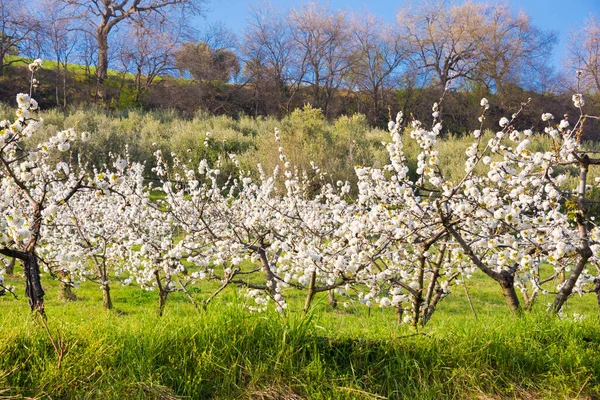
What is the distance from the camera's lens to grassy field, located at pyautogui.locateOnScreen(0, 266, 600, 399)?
2.87 m

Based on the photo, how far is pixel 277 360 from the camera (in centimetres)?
303

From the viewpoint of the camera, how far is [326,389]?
2975mm

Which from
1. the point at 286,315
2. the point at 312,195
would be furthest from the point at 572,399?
the point at 312,195

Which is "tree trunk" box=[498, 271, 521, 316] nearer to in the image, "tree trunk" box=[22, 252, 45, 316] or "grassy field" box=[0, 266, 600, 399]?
"grassy field" box=[0, 266, 600, 399]

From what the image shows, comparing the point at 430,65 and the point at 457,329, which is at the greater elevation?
the point at 430,65

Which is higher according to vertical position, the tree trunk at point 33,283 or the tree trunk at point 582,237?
the tree trunk at point 582,237

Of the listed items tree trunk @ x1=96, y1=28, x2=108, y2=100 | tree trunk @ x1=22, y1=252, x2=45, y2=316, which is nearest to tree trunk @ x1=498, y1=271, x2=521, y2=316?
tree trunk @ x1=22, y1=252, x2=45, y2=316

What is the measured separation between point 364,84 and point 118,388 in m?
36.4

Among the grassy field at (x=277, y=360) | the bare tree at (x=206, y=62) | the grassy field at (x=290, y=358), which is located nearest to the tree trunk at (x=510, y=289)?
the grassy field at (x=290, y=358)

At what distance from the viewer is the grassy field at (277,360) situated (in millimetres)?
2873

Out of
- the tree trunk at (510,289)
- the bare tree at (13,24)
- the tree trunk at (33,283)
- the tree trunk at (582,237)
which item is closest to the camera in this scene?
the tree trunk at (33,283)

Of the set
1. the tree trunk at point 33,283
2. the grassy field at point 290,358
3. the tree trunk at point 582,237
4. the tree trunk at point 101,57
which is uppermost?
the tree trunk at point 101,57

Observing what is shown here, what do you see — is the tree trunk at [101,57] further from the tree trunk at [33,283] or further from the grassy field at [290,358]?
the grassy field at [290,358]

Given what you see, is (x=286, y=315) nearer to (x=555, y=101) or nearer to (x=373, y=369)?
(x=373, y=369)
